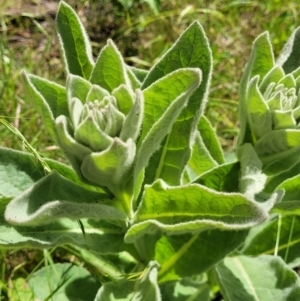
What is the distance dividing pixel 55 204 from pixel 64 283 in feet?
2.97

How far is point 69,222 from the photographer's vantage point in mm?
2166

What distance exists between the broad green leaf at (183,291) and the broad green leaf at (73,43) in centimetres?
103

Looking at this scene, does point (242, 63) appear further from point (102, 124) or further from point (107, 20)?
point (102, 124)

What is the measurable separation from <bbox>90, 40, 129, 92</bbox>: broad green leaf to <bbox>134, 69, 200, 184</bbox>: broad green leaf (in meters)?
0.11

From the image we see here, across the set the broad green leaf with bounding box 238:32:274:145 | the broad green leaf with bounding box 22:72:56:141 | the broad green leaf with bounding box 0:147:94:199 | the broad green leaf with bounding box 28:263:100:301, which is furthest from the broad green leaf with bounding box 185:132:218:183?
the broad green leaf with bounding box 22:72:56:141

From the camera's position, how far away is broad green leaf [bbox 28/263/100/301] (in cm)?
253

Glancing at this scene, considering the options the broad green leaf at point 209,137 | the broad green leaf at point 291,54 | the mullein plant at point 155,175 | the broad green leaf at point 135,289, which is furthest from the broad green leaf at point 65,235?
the broad green leaf at point 291,54

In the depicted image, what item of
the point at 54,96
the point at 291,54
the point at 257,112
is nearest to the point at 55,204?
the point at 54,96

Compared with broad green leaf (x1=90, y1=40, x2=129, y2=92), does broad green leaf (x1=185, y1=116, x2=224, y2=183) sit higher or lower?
lower

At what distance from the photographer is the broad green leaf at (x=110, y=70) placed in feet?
6.42

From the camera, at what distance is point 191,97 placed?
2.12m

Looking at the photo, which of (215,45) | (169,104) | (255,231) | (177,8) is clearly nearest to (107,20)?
(177,8)

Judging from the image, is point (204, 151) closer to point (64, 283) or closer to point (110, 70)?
point (110, 70)

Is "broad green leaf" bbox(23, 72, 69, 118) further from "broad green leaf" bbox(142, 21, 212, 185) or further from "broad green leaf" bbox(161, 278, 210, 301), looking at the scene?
"broad green leaf" bbox(161, 278, 210, 301)
